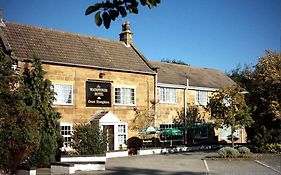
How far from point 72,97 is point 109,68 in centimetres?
405

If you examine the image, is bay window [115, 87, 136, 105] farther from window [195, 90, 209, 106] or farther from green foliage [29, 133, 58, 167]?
green foliage [29, 133, 58, 167]

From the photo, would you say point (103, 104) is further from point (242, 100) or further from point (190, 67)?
point (190, 67)

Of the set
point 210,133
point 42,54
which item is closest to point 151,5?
point 42,54

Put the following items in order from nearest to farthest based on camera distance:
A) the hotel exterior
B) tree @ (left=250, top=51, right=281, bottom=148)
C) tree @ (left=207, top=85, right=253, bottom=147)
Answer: the hotel exterior < tree @ (left=207, top=85, right=253, bottom=147) < tree @ (left=250, top=51, right=281, bottom=148)

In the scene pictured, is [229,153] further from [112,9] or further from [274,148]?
[112,9]

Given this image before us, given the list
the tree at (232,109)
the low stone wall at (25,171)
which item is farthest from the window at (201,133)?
the low stone wall at (25,171)

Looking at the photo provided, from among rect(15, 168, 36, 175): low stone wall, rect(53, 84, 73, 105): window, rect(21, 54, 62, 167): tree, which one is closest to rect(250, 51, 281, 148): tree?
rect(53, 84, 73, 105): window

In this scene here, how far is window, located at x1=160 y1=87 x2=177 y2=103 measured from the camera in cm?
3581

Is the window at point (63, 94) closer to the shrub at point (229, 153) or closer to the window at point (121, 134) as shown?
the window at point (121, 134)

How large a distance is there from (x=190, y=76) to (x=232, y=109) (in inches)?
524

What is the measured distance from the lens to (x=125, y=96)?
32.5m

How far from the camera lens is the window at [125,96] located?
31938 mm

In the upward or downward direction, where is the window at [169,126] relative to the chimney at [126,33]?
downward

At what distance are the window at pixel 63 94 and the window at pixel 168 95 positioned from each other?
9714 millimetres
